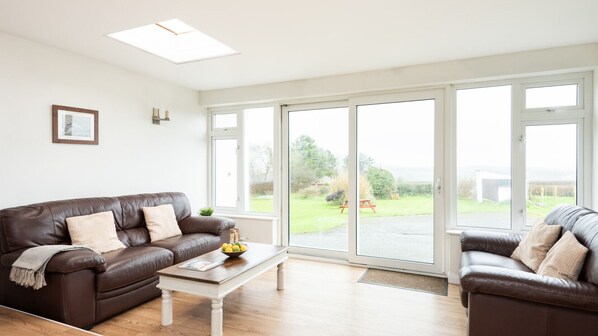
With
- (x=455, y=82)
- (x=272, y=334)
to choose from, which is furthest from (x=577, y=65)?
(x=272, y=334)

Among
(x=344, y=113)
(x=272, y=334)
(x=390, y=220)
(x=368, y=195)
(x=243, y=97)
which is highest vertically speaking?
(x=243, y=97)

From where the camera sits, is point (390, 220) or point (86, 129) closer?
point (86, 129)

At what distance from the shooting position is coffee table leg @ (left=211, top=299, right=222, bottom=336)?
2416mm

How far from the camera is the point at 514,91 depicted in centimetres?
364

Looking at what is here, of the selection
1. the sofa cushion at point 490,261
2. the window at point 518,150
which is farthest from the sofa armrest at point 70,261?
the window at point 518,150

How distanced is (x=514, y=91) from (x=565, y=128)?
0.63 m

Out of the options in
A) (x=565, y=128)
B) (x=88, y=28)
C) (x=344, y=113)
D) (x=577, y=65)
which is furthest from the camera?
(x=344, y=113)

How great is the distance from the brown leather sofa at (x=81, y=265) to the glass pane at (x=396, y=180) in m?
2.27

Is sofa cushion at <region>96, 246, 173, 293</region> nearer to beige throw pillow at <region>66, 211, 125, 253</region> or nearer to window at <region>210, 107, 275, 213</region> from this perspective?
beige throw pillow at <region>66, 211, 125, 253</region>

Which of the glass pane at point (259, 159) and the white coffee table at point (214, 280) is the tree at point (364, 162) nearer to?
the glass pane at point (259, 159)

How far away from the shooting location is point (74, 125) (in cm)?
351

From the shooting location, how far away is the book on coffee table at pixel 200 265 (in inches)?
106

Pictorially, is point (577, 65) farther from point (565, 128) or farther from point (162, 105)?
point (162, 105)

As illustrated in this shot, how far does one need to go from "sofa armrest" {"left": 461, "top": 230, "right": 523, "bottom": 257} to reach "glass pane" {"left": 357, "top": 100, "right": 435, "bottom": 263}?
0.79m
